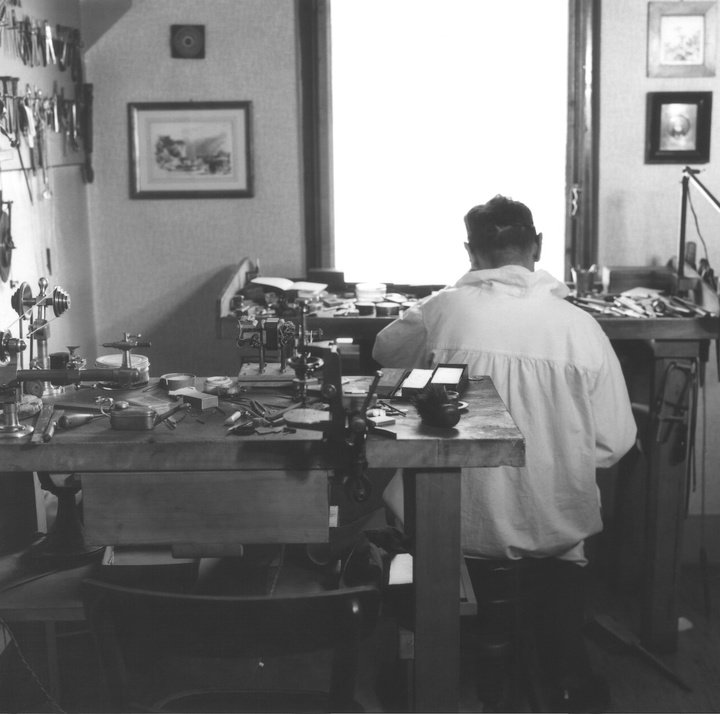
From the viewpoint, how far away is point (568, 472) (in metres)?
2.76

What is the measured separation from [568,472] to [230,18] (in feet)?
8.41

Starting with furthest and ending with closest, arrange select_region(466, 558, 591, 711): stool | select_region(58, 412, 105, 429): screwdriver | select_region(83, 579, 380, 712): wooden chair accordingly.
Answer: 1. select_region(466, 558, 591, 711): stool
2. select_region(58, 412, 105, 429): screwdriver
3. select_region(83, 579, 380, 712): wooden chair

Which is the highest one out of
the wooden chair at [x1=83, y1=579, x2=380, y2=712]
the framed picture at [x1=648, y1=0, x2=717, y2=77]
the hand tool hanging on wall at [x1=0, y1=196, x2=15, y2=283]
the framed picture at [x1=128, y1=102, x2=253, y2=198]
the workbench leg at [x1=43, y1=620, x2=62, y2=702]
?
the framed picture at [x1=648, y1=0, x2=717, y2=77]

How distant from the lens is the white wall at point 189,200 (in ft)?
14.4

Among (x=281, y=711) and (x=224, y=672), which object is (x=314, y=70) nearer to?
(x=224, y=672)

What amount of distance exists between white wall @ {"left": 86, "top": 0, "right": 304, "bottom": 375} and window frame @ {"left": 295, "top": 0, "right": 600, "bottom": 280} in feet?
0.17

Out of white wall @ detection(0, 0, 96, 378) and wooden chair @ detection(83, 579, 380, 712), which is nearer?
wooden chair @ detection(83, 579, 380, 712)

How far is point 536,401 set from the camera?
8.92ft

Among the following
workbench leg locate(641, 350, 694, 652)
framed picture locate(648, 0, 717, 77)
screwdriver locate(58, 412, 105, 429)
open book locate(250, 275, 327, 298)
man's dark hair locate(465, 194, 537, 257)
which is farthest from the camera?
framed picture locate(648, 0, 717, 77)

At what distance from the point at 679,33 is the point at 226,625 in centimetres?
359

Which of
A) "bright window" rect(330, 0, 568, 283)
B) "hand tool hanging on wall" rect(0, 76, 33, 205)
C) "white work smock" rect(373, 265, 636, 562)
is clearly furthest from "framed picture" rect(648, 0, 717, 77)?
"hand tool hanging on wall" rect(0, 76, 33, 205)

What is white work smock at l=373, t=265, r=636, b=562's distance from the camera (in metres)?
2.70

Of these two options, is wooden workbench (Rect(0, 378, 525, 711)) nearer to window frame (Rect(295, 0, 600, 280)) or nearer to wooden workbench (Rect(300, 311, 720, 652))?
wooden workbench (Rect(300, 311, 720, 652))

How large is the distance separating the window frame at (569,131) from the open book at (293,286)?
0.34 m
